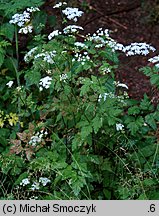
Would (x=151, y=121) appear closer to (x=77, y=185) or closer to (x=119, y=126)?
(x=119, y=126)

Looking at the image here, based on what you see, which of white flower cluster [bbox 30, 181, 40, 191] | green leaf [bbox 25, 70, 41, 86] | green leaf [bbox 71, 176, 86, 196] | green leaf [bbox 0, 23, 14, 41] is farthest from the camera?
green leaf [bbox 0, 23, 14, 41]

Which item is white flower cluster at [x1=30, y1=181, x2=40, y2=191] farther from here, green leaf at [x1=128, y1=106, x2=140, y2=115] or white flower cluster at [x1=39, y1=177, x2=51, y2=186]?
green leaf at [x1=128, y1=106, x2=140, y2=115]

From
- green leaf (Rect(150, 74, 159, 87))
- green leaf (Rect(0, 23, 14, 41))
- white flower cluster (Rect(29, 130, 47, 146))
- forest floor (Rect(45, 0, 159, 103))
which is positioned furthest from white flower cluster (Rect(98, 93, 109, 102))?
forest floor (Rect(45, 0, 159, 103))

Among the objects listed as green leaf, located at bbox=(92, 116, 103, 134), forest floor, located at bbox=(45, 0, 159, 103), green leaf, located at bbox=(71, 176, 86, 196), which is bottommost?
forest floor, located at bbox=(45, 0, 159, 103)

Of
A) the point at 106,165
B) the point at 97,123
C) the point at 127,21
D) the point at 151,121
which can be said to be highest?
the point at 97,123

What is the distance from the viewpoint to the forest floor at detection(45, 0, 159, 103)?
5367 mm

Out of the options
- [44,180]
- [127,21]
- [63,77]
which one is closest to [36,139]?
[44,180]

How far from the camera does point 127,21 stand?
5.80 m

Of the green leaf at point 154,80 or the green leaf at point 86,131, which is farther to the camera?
the green leaf at point 154,80

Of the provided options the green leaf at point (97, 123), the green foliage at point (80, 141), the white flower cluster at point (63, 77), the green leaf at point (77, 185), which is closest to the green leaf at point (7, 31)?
the green foliage at point (80, 141)

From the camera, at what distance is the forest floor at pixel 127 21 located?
17.6 feet

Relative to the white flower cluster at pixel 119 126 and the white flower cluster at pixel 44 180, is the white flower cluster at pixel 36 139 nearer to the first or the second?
the white flower cluster at pixel 44 180

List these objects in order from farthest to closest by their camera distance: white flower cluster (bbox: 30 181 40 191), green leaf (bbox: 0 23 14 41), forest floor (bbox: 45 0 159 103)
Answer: forest floor (bbox: 45 0 159 103) < green leaf (bbox: 0 23 14 41) < white flower cluster (bbox: 30 181 40 191)

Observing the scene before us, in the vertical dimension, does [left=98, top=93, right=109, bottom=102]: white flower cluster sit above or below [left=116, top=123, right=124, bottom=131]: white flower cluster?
above
